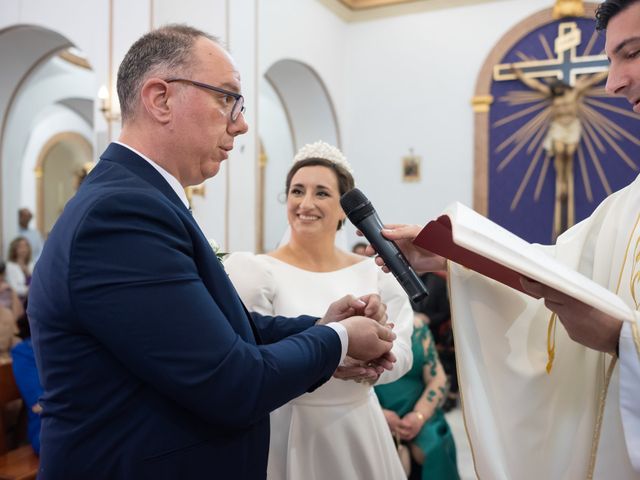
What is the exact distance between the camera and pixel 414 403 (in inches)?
134

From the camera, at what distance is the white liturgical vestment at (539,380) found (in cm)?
169

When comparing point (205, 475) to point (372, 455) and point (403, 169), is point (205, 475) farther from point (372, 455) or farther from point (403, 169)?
point (403, 169)

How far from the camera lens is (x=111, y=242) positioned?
4.13 ft

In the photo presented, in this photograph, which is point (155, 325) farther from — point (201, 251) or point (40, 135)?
point (40, 135)

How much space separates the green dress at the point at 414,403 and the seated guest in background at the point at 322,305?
856 mm

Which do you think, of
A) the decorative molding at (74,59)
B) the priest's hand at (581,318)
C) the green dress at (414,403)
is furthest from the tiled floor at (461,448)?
the decorative molding at (74,59)

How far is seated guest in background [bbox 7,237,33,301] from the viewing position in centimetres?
848

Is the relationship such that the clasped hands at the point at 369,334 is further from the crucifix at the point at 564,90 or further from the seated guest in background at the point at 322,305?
the crucifix at the point at 564,90

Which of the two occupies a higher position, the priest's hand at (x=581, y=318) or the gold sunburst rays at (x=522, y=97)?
the gold sunburst rays at (x=522, y=97)

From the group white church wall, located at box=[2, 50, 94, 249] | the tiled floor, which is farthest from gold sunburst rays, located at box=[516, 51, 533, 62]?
white church wall, located at box=[2, 50, 94, 249]

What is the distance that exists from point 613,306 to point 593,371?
55cm

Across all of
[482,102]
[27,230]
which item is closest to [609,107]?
[482,102]

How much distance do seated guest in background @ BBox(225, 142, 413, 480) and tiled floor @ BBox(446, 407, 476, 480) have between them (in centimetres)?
251

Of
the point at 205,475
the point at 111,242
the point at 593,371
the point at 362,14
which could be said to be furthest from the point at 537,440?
the point at 362,14
